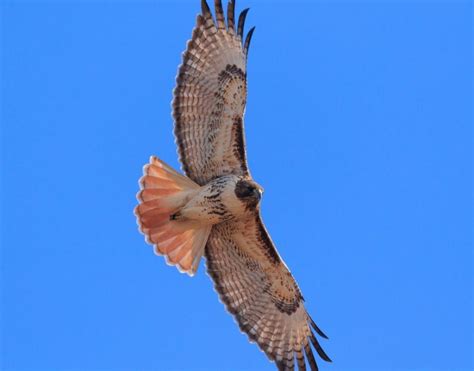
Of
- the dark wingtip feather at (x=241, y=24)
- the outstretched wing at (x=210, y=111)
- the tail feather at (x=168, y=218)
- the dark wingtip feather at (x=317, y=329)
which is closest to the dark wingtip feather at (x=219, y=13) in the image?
the dark wingtip feather at (x=241, y=24)

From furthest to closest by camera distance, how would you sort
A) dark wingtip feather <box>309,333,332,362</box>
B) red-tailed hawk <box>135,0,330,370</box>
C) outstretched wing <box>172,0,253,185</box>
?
dark wingtip feather <box>309,333,332,362</box> → outstretched wing <box>172,0,253,185</box> → red-tailed hawk <box>135,0,330,370</box>

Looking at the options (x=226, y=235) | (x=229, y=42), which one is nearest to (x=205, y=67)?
(x=229, y=42)

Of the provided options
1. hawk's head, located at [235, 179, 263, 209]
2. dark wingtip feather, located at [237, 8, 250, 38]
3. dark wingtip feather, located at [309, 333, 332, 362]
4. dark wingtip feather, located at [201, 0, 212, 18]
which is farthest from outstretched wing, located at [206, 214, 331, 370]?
dark wingtip feather, located at [201, 0, 212, 18]

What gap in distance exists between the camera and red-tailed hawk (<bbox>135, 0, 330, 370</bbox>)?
435 inches

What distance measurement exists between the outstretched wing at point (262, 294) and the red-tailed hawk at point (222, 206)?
0.01 m

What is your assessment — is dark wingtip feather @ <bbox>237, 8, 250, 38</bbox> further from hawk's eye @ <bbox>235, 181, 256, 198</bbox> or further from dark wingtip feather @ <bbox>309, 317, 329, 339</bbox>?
dark wingtip feather @ <bbox>309, 317, 329, 339</bbox>

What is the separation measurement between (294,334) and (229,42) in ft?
11.5

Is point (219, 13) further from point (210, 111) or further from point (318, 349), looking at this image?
point (318, 349)

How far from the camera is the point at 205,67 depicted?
37.1 ft

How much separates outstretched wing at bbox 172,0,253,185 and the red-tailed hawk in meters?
0.01

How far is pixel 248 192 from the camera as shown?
10750 millimetres

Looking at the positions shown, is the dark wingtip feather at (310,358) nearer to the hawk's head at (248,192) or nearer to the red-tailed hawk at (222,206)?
the red-tailed hawk at (222,206)

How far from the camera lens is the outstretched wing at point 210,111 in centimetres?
1117

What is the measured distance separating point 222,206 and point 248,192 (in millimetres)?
371
